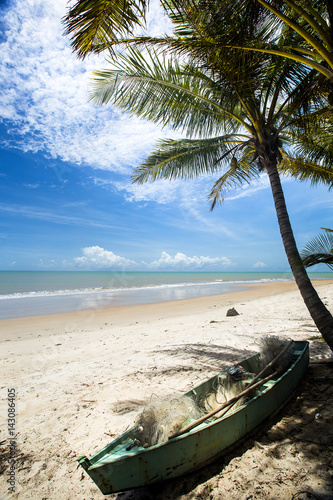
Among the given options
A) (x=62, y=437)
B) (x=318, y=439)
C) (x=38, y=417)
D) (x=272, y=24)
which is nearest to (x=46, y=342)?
(x=38, y=417)

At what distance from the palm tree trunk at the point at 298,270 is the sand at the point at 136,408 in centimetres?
76

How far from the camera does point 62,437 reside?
3.12m

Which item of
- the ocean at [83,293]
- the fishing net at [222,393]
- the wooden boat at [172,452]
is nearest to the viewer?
the wooden boat at [172,452]

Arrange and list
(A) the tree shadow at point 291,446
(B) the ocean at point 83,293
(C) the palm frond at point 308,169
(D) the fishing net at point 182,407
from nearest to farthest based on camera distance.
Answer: (A) the tree shadow at point 291,446
(D) the fishing net at point 182,407
(C) the palm frond at point 308,169
(B) the ocean at point 83,293

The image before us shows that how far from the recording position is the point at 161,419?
246 centimetres

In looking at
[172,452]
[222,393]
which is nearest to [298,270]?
[222,393]

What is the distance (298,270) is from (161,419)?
11.8 feet

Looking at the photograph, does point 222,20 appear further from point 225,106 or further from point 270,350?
point 270,350

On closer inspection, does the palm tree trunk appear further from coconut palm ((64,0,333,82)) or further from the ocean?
the ocean

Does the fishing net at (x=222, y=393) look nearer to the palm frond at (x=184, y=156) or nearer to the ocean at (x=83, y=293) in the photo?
the palm frond at (x=184, y=156)

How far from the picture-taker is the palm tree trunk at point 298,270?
4.34 metres

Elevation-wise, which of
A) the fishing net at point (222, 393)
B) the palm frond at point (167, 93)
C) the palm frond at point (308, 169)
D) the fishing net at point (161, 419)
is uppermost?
the palm frond at point (167, 93)

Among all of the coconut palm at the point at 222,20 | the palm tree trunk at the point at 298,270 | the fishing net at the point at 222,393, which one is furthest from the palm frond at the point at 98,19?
the fishing net at the point at 222,393

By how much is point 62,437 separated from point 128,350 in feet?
11.0
